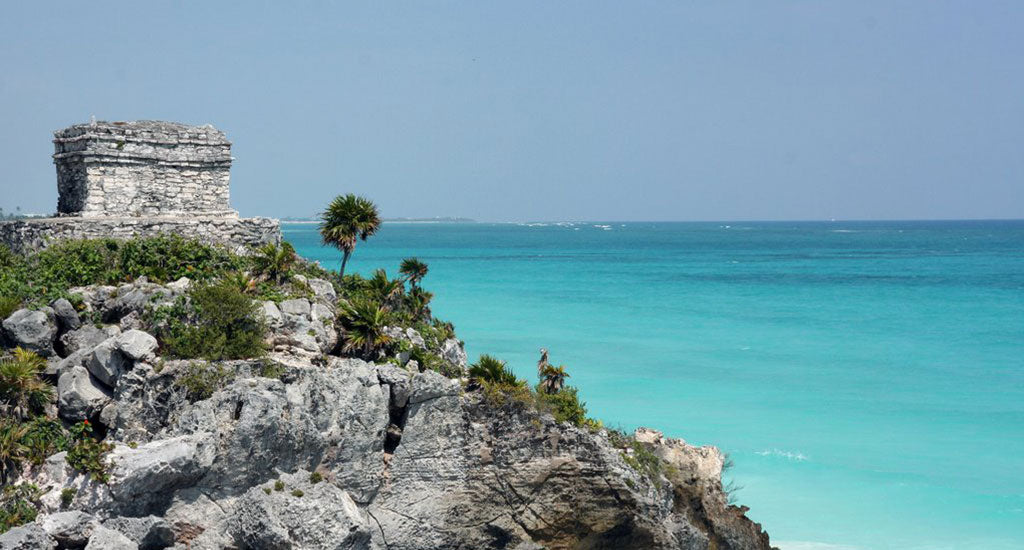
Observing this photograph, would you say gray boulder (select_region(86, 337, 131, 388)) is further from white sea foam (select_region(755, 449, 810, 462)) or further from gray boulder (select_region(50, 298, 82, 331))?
white sea foam (select_region(755, 449, 810, 462))

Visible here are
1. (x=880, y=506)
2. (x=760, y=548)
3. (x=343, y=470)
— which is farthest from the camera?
(x=880, y=506)

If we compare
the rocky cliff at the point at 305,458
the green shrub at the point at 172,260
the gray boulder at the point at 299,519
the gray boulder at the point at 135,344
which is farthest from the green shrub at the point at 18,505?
the green shrub at the point at 172,260

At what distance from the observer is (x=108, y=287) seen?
1914 cm

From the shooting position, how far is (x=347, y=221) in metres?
21.0

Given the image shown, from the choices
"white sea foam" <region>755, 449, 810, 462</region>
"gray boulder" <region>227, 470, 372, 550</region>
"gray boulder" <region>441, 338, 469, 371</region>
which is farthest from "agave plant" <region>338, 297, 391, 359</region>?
"white sea foam" <region>755, 449, 810, 462</region>

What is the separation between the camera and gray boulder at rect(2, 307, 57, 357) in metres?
17.6

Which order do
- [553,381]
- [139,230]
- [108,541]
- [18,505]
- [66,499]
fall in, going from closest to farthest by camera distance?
[108,541]
[18,505]
[66,499]
[553,381]
[139,230]

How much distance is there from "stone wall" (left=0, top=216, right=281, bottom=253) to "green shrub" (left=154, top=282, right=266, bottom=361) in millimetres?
3599

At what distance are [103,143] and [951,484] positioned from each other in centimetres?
2438

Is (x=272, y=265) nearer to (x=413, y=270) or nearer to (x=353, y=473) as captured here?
(x=413, y=270)

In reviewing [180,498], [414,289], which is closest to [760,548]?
[414,289]

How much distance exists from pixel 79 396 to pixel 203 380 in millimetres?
2136

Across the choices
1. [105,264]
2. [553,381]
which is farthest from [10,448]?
[553,381]

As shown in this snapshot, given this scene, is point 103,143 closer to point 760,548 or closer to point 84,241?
point 84,241
